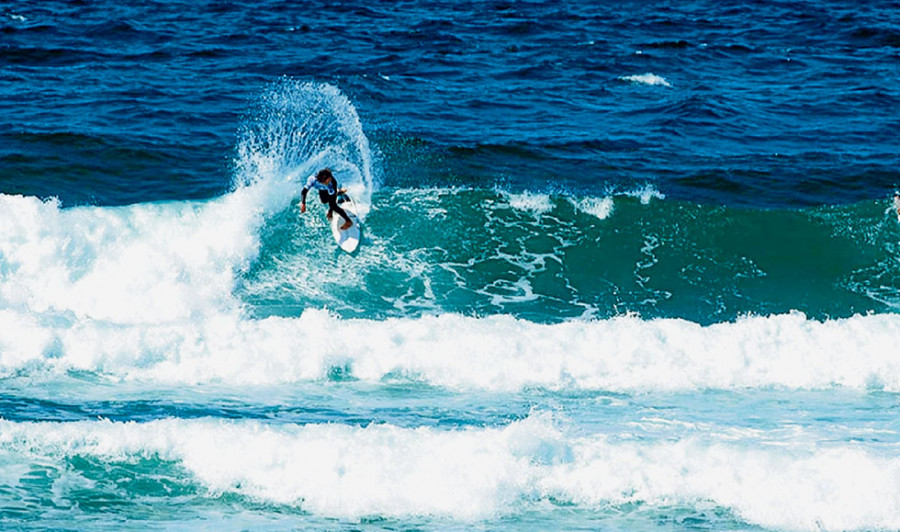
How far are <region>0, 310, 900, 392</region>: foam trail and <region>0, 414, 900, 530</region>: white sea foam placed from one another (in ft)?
8.43

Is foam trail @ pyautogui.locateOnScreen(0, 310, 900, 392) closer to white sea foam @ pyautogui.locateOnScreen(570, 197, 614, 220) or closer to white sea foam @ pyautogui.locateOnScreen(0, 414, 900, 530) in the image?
white sea foam @ pyautogui.locateOnScreen(0, 414, 900, 530)

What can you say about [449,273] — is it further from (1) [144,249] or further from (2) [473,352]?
(1) [144,249]

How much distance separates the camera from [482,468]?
38.3 ft

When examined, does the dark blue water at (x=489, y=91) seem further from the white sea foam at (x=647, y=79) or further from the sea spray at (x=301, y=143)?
the sea spray at (x=301, y=143)

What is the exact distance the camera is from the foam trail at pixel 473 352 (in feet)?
48.9

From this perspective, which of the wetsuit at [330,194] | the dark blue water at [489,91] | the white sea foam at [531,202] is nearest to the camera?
the wetsuit at [330,194]

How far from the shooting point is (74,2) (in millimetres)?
33812

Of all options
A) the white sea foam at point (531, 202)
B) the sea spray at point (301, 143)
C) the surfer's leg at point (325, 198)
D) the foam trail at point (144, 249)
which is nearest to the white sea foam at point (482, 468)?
the foam trail at point (144, 249)

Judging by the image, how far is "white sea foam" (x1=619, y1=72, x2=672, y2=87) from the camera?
27859 mm

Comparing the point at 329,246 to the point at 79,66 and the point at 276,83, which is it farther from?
the point at 79,66

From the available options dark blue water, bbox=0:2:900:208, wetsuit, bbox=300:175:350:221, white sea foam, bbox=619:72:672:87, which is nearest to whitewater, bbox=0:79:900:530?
wetsuit, bbox=300:175:350:221

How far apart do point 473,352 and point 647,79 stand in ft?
48.0

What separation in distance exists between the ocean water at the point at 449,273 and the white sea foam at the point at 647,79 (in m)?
0.17

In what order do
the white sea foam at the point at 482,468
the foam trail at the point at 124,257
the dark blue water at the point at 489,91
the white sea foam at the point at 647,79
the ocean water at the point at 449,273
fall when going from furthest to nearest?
1. the white sea foam at the point at 647,79
2. the dark blue water at the point at 489,91
3. the foam trail at the point at 124,257
4. the ocean water at the point at 449,273
5. the white sea foam at the point at 482,468
